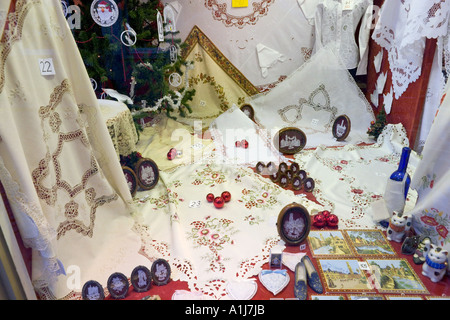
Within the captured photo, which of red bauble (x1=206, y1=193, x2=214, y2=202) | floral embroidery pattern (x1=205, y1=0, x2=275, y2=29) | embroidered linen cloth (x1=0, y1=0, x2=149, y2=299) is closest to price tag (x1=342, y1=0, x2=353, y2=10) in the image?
floral embroidery pattern (x1=205, y1=0, x2=275, y2=29)

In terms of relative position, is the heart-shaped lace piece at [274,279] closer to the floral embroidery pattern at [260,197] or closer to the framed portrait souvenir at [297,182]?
the floral embroidery pattern at [260,197]

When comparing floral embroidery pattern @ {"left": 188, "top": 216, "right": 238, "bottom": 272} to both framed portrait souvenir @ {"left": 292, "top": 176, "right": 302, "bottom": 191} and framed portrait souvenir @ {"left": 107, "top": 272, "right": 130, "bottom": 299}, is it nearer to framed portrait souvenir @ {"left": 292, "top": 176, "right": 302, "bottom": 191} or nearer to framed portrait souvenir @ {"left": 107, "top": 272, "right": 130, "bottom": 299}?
framed portrait souvenir @ {"left": 107, "top": 272, "right": 130, "bottom": 299}

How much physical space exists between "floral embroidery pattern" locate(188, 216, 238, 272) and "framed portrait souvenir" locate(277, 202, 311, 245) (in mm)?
234

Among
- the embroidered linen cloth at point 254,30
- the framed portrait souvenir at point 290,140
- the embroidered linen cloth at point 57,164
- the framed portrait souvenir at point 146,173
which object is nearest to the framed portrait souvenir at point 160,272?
the embroidered linen cloth at point 57,164

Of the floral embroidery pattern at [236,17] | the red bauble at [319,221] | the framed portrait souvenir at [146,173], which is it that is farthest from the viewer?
the floral embroidery pattern at [236,17]

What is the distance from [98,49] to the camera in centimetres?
171

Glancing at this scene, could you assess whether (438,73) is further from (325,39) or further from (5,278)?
(5,278)

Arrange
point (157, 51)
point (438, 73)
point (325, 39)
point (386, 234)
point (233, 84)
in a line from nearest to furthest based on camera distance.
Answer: point (386, 234), point (438, 73), point (157, 51), point (325, 39), point (233, 84)

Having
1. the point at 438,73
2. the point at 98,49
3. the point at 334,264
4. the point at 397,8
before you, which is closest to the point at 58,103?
the point at 98,49

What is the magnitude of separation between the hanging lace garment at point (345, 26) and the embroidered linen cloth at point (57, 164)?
1968mm

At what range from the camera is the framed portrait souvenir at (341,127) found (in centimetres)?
222

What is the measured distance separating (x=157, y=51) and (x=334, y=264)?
1644 millimetres

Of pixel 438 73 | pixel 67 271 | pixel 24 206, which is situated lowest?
pixel 67 271

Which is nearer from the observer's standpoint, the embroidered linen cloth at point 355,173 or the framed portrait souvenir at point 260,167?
the embroidered linen cloth at point 355,173
